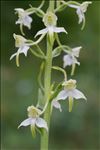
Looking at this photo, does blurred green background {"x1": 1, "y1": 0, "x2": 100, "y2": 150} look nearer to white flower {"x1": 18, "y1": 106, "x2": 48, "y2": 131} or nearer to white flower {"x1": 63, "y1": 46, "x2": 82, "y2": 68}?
white flower {"x1": 63, "y1": 46, "x2": 82, "y2": 68}

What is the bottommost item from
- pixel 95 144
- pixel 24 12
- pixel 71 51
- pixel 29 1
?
pixel 95 144

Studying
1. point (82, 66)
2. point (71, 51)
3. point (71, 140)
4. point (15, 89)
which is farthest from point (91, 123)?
point (71, 51)

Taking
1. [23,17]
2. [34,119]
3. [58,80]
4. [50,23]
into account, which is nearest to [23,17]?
[23,17]

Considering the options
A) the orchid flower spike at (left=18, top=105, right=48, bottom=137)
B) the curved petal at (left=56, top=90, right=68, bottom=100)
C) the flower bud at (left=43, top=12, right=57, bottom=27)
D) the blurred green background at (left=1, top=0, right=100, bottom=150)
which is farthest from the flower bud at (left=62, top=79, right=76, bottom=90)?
the blurred green background at (left=1, top=0, right=100, bottom=150)

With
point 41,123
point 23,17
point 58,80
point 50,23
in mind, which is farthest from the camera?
point 58,80

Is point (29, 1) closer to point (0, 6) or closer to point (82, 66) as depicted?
point (0, 6)

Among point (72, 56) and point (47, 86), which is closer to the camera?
point (47, 86)

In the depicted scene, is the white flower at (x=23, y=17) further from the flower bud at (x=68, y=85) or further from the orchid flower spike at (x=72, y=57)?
the flower bud at (x=68, y=85)

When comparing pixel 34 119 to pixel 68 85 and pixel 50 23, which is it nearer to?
pixel 68 85

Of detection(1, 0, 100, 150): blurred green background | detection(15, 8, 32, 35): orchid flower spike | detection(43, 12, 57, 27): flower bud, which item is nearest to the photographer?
detection(43, 12, 57, 27): flower bud
